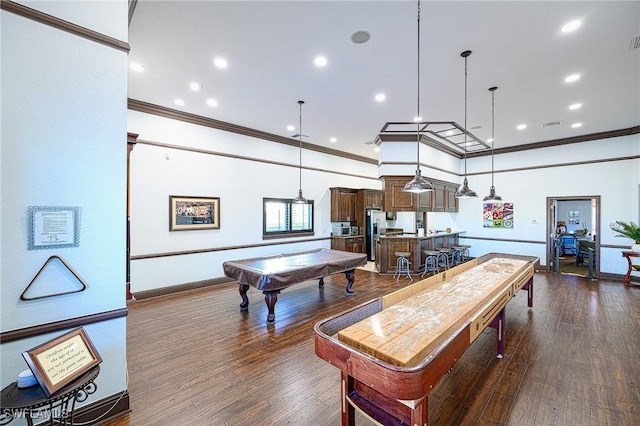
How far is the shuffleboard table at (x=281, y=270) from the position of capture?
3.65 m

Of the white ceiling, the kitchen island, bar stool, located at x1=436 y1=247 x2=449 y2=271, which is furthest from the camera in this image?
bar stool, located at x1=436 y1=247 x2=449 y2=271

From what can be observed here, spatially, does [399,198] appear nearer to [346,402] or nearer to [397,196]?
[397,196]

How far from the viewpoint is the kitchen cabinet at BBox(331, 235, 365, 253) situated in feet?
26.1

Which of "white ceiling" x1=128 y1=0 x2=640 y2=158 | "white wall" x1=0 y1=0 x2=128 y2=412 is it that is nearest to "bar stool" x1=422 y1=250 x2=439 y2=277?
"white ceiling" x1=128 y1=0 x2=640 y2=158

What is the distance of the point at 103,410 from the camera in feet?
6.41

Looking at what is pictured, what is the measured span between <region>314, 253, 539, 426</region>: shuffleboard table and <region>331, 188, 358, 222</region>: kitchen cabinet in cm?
561

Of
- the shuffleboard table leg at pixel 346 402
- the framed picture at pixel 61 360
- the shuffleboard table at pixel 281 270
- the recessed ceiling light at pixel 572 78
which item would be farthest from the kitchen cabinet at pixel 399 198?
the framed picture at pixel 61 360

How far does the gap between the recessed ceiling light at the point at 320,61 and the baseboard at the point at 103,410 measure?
12.9ft

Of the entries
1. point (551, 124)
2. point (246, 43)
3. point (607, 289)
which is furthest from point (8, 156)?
point (607, 289)

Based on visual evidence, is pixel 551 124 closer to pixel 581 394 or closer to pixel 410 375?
pixel 581 394

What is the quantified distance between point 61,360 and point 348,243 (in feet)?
22.8

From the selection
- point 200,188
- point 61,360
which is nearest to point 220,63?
point 200,188

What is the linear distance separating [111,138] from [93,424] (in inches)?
82.0

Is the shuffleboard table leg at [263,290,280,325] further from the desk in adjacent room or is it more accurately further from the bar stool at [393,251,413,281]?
the desk in adjacent room
